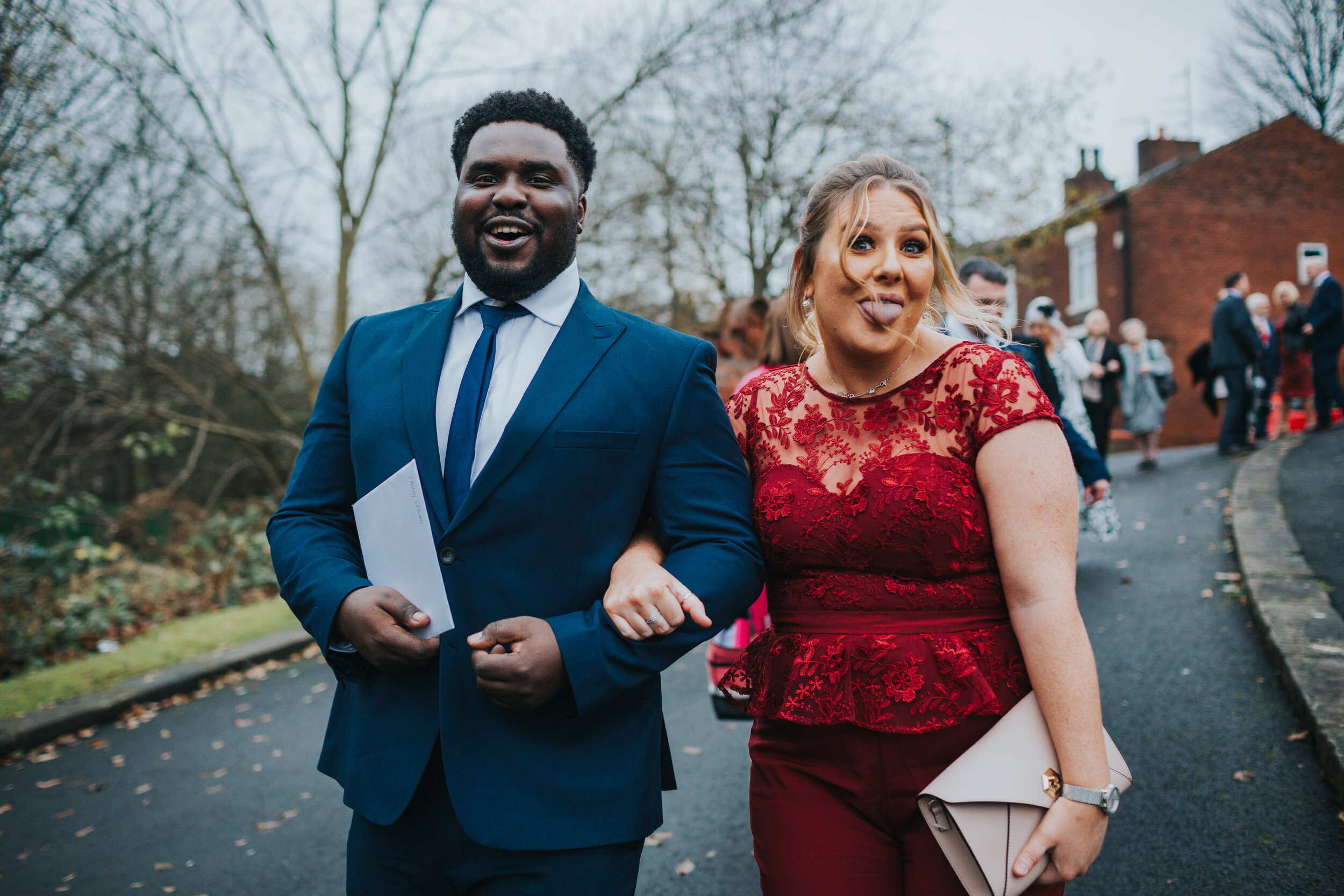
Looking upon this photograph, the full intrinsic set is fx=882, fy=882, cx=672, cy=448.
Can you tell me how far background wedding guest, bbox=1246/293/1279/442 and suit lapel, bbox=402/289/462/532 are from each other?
1303cm

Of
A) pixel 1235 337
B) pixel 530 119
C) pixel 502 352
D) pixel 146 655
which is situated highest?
pixel 530 119

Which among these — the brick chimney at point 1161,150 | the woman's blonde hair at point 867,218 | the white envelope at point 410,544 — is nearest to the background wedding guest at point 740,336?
the woman's blonde hair at point 867,218

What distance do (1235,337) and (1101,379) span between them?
3.25m

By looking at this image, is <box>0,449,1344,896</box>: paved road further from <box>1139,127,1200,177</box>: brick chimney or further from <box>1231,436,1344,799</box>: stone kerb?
<box>1139,127,1200,177</box>: brick chimney

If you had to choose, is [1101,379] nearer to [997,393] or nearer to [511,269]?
[997,393]

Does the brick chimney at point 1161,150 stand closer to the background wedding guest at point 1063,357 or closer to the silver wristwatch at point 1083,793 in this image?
the background wedding guest at point 1063,357

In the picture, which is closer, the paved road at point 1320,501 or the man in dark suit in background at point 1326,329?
the paved road at point 1320,501

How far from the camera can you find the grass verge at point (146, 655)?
19.6ft

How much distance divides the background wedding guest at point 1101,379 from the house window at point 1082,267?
16982 millimetres

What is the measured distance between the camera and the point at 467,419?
1.76 meters

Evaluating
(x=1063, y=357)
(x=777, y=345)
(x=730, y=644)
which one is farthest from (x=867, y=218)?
(x=1063, y=357)

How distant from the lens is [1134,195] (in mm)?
23922

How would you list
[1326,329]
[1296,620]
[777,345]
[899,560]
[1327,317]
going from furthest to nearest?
[1326,329]
[1327,317]
[1296,620]
[777,345]
[899,560]

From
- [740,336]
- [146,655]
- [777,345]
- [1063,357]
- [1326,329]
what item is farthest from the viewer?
[1326,329]
